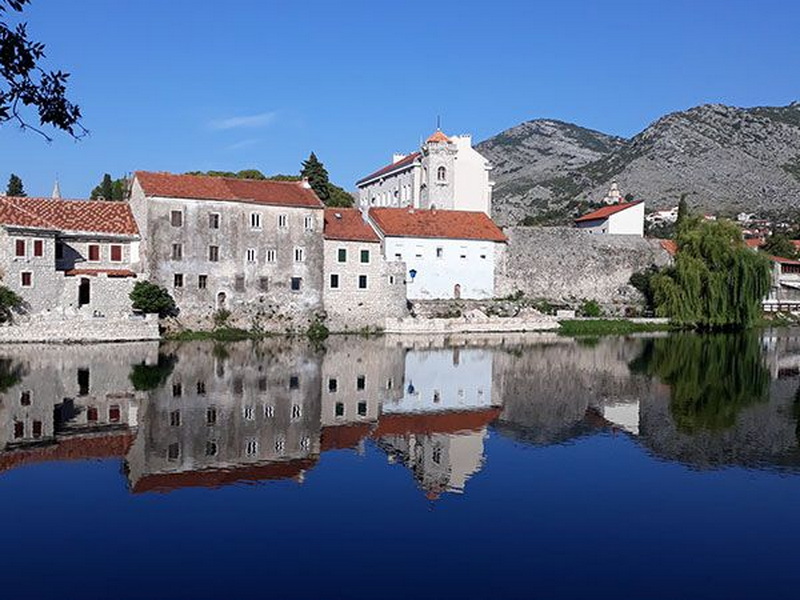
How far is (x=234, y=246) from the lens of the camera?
140 ft

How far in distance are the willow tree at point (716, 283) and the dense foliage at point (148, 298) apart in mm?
31436

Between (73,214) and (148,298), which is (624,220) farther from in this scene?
(73,214)

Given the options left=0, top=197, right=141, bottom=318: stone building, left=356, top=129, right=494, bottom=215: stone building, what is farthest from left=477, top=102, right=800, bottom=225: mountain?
left=0, top=197, right=141, bottom=318: stone building

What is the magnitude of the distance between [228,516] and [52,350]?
22.8m

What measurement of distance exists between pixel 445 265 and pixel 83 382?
2973 cm

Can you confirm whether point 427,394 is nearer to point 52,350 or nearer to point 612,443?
point 612,443

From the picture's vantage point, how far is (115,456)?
637 inches

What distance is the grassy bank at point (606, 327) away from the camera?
159 feet

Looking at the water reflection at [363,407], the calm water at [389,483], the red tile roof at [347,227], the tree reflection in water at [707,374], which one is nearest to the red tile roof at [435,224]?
the red tile roof at [347,227]

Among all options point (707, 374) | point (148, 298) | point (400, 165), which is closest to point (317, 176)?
point (400, 165)

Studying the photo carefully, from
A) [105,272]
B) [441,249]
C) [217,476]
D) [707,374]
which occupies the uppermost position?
[441,249]

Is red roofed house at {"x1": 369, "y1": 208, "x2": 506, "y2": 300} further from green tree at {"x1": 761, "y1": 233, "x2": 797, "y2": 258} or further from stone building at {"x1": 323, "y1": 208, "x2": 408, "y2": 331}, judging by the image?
green tree at {"x1": 761, "y1": 233, "x2": 797, "y2": 258}

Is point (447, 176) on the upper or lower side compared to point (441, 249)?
upper

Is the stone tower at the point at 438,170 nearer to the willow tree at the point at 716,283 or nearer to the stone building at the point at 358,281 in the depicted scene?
the stone building at the point at 358,281
